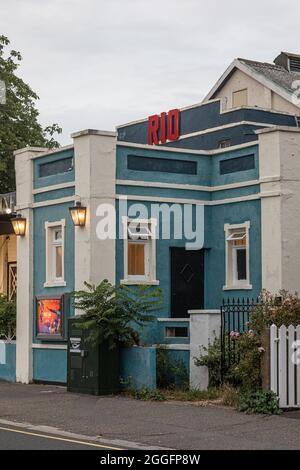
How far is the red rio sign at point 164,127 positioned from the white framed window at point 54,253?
6473mm

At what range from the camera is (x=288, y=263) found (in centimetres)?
2064

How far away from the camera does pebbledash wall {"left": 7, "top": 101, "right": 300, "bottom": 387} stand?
20.7 metres

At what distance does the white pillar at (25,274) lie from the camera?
22.7 metres

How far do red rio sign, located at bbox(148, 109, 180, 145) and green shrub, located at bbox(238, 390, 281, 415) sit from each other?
504 inches

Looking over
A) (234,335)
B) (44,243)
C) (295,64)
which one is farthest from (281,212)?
(295,64)

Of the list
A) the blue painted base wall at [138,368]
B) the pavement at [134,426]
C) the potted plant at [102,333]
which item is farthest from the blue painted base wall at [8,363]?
the blue painted base wall at [138,368]

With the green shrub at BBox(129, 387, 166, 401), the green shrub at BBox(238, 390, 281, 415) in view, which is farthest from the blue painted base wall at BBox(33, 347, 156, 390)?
the green shrub at BBox(238, 390, 281, 415)

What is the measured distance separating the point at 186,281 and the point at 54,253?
3198 millimetres

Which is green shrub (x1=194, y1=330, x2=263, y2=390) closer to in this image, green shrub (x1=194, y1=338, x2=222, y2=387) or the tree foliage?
green shrub (x1=194, y1=338, x2=222, y2=387)

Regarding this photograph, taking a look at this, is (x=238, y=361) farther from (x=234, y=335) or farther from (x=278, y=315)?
(x=278, y=315)

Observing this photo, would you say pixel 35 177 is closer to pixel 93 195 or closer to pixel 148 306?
pixel 93 195

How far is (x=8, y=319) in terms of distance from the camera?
77.8 ft

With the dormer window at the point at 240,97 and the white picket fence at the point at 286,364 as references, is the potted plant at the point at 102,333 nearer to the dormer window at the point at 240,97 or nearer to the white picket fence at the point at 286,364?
the white picket fence at the point at 286,364
